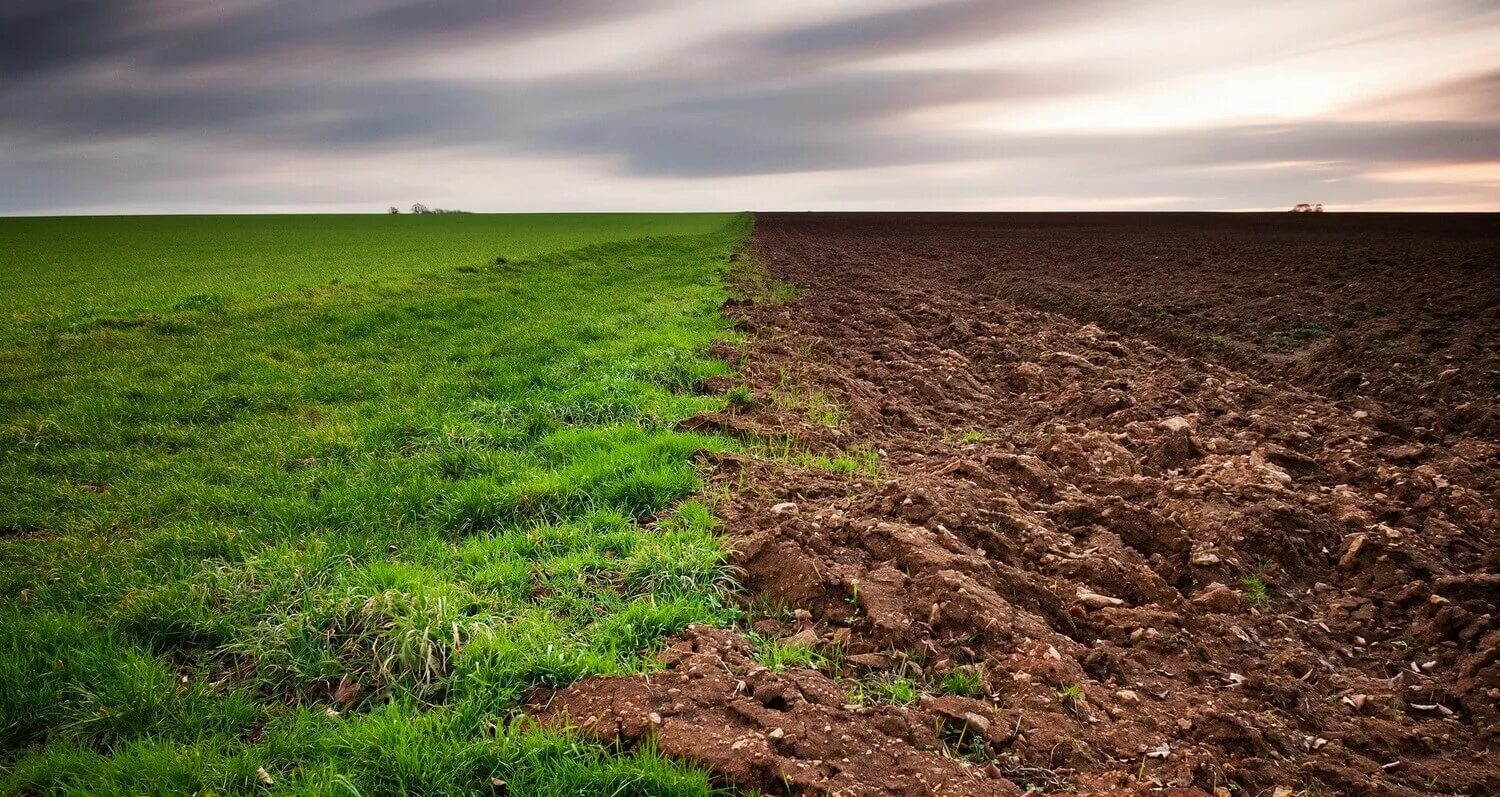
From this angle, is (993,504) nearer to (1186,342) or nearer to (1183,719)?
(1183,719)

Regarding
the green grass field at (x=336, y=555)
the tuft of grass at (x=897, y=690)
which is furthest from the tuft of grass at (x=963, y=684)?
the green grass field at (x=336, y=555)

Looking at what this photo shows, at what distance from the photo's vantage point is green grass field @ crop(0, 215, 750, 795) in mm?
3400

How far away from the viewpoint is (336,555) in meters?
5.18

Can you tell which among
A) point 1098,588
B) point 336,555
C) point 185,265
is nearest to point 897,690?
point 1098,588

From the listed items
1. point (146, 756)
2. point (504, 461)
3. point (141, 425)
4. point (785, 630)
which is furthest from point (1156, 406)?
point (141, 425)

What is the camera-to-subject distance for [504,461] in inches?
274

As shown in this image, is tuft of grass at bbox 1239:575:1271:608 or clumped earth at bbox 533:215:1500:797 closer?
clumped earth at bbox 533:215:1500:797

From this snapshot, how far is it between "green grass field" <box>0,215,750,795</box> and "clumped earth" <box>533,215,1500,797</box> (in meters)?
0.43

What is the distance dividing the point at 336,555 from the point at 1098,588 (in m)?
5.01

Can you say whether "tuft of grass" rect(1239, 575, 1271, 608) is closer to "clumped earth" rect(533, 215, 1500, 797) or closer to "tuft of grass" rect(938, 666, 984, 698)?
"clumped earth" rect(533, 215, 1500, 797)

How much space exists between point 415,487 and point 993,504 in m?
4.59

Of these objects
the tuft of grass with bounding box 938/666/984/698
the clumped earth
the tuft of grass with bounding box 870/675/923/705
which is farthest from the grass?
the tuft of grass with bounding box 938/666/984/698

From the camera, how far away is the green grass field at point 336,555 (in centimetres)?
340

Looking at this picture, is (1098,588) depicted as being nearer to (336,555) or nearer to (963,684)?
(963,684)
